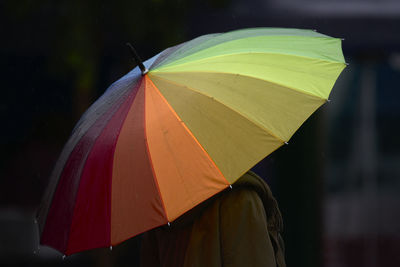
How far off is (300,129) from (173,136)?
4301 mm

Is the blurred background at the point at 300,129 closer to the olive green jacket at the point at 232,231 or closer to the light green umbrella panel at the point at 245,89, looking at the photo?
the light green umbrella panel at the point at 245,89

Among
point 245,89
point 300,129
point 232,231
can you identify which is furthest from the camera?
point 300,129

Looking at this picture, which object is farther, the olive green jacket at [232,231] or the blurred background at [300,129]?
the blurred background at [300,129]

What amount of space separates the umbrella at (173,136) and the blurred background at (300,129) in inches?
141

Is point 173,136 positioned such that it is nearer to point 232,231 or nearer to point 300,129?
point 232,231

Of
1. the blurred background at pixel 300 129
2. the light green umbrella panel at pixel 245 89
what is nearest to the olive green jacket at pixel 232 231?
the light green umbrella panel at pixel 245 89

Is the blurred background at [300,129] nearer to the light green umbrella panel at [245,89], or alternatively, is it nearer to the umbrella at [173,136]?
the light green umbrella panel at [245,89]

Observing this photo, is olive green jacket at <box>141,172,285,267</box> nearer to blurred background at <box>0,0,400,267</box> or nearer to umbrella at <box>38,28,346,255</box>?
umbrella at <box>38,28,346,255</box>

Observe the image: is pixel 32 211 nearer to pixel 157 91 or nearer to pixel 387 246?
pixel 387 246

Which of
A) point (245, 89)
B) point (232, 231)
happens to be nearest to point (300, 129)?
point (245, 89)

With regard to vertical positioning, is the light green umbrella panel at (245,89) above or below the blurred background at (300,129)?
above

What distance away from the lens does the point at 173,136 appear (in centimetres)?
249

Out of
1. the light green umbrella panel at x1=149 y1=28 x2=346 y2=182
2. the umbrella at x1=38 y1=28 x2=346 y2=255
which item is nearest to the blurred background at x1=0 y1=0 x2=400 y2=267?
the light green umbrella panel at x1=149 y1=28 x2=346 y2=182

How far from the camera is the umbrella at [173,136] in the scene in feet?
7.95
